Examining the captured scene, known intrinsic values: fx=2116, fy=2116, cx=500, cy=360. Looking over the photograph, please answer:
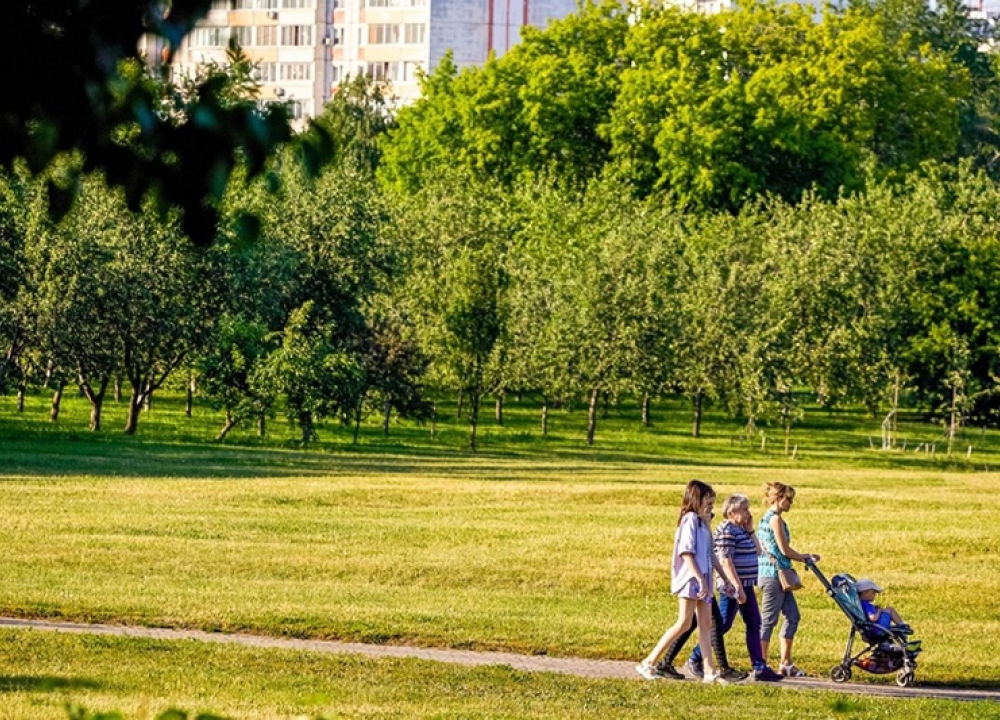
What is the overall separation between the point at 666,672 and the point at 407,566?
9505mm

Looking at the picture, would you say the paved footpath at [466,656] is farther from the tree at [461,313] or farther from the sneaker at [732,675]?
the tree at [461,313]

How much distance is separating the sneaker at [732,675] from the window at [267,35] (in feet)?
456

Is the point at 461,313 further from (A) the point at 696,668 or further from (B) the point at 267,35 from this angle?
(B) the point at 267,35

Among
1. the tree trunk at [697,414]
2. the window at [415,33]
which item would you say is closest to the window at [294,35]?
the window at [415,33]

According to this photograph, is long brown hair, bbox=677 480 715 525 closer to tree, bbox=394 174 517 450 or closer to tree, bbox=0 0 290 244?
tree, bbox=0 0 290 244

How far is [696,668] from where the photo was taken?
1898 centimetres

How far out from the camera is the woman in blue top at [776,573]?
19641 mm

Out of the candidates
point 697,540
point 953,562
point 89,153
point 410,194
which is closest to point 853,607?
point 697,540

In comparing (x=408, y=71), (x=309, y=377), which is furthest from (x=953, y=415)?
(x=408, y=71)

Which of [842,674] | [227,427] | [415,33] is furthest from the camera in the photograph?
[415,33]

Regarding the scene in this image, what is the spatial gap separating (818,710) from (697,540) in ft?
7.06

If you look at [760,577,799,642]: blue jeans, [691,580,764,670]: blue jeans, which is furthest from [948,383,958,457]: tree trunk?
[691,580,764,670]: blue jeans

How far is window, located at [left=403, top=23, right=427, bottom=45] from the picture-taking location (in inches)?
5869

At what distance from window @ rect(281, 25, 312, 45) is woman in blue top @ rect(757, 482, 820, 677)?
137501mm
